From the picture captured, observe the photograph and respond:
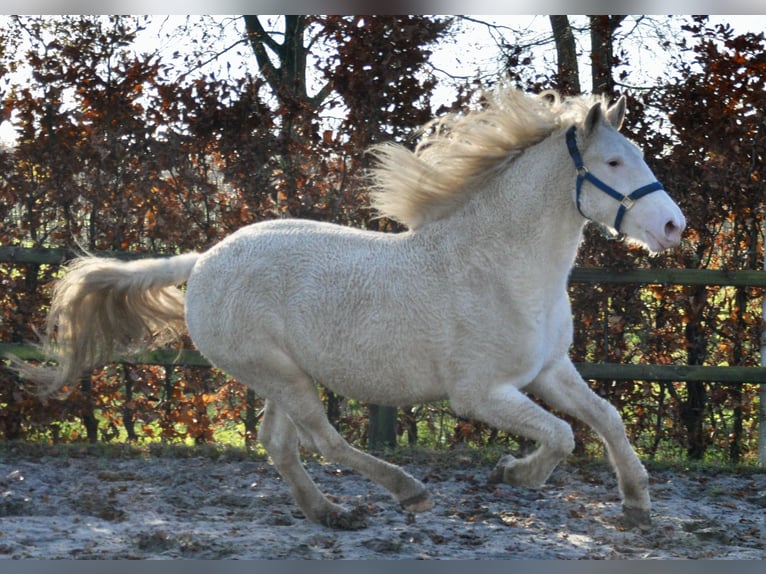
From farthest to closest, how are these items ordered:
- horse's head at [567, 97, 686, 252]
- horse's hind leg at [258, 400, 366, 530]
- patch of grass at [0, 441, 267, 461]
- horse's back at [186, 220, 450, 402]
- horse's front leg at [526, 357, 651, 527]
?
patch of grass at [0, 441, 267, 461] → horse's hind leg at [258, 400, 366, 530] → horse's front leg at [526, 357, 651, 527] → horse's back at [186, 220, 450, 402] → horse's head at [567, 97, 686, 252]

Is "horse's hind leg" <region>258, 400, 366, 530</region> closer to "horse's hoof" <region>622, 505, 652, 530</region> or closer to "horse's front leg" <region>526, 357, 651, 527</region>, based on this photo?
"horse's front leg" <region>526, 357, 651, 527</region>

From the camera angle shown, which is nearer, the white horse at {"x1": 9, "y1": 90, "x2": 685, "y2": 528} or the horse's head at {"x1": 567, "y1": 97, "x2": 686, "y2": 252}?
the horse's head at {"x1": 567, "y1": 97, "x2": 686, "y2": 252}

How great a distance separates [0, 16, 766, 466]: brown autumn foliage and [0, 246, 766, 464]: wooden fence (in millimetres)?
149

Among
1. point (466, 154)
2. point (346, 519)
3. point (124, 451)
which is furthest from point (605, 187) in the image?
point (124, 451)

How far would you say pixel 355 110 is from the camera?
686 centimetres

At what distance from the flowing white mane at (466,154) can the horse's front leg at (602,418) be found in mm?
932

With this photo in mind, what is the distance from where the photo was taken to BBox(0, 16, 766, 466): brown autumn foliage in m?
6.81

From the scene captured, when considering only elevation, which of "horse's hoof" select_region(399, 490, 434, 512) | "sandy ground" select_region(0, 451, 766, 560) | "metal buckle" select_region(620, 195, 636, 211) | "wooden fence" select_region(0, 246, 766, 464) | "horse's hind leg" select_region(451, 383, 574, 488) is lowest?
"sandy ground" select_region(0, 451, 766, 560)

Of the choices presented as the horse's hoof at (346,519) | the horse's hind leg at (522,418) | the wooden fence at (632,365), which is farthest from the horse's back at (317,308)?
the wooden fence at (632,365)

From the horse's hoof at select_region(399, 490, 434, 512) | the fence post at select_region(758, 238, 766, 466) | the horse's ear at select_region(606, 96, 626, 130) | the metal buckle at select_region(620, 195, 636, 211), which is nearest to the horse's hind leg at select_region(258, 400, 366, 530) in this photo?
the horse's hoof at select_region(399, 490, 434, 512)

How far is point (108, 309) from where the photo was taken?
5.49 meters

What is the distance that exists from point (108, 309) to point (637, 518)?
290 centimetres

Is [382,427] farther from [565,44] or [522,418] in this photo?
[565,44]

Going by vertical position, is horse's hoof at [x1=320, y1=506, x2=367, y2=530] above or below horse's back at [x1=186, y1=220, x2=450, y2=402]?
below
